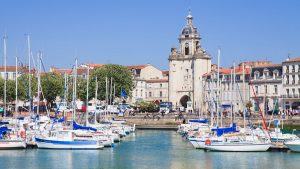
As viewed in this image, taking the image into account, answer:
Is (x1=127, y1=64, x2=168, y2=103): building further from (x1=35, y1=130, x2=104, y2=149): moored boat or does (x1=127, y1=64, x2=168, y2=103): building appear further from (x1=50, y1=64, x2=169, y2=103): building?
(x1=35, y1=130, x2=104, y2=149): moored boat

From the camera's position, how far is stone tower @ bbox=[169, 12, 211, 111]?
4537 inches

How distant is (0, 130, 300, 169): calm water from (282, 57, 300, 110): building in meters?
42.9

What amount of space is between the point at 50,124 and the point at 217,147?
15961 mm

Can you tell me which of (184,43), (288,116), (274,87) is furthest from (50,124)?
(184,43)

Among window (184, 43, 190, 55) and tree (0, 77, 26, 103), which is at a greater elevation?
window (184, 43, 190, 55)

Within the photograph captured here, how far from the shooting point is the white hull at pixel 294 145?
175 ft

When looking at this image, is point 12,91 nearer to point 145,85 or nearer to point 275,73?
point 275,73

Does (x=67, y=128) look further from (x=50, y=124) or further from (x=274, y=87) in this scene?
(x=274, y=87)

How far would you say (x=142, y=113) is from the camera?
104m

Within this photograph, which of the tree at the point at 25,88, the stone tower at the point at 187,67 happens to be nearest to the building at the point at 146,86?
the stone tower at the point at 187,67

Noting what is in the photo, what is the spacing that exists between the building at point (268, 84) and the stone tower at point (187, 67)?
11.4 m

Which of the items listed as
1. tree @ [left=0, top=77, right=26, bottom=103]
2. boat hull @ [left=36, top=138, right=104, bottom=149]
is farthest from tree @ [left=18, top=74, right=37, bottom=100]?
boat hull @ [left=36, top=138, right=104, bottom=149]

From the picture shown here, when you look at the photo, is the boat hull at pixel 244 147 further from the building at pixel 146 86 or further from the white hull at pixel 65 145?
the building at pixel 146 86

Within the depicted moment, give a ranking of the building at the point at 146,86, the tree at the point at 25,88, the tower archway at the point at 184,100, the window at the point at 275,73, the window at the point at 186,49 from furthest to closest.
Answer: the building at the point at 146,86
the window at the point at 186,49
the tower archway at the point at 184,100
the window at the point at 275,73
the tree at the point at 25,88
